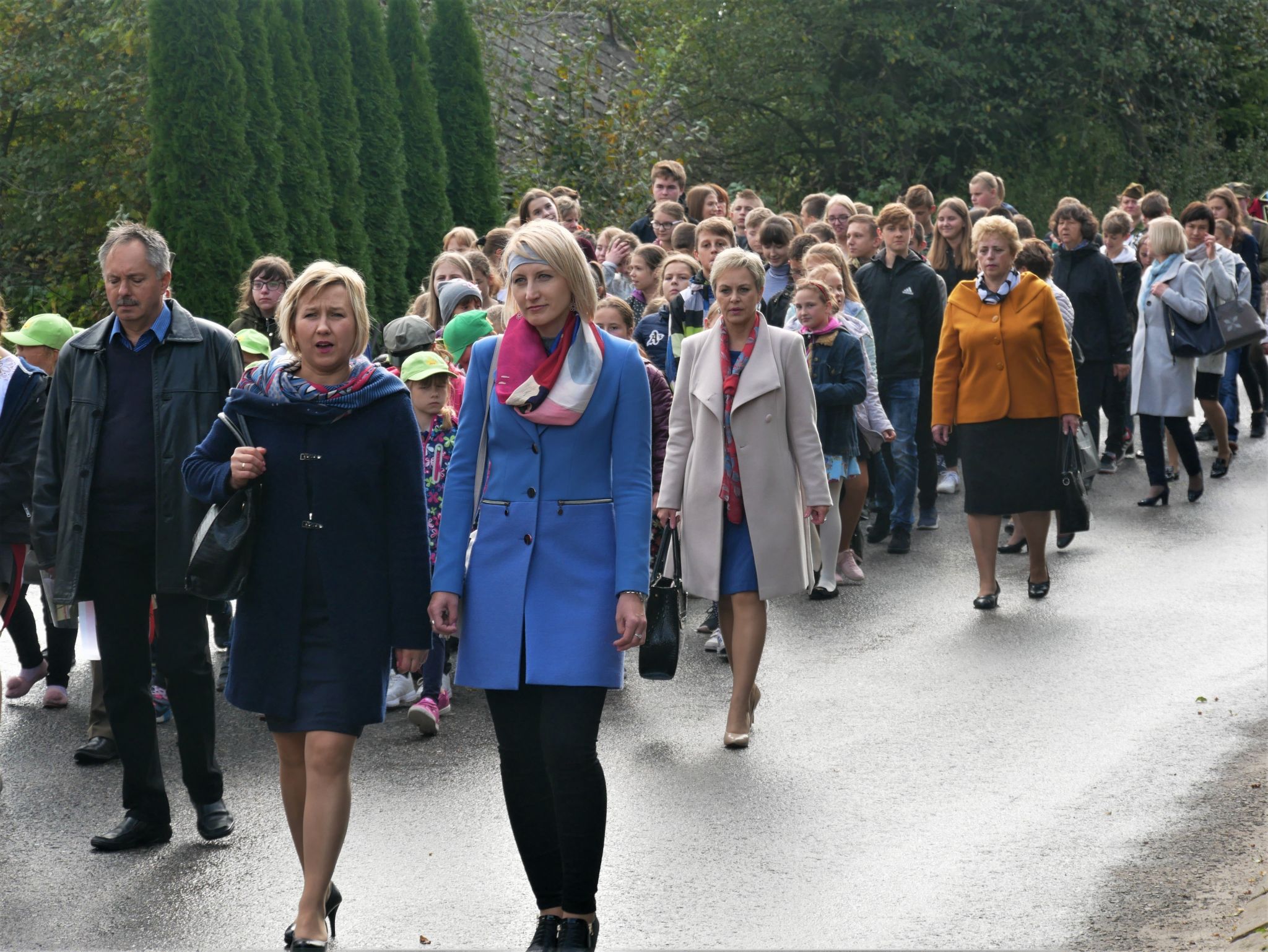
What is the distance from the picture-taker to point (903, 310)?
1200 centimetres

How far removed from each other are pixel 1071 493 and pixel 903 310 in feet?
6.89

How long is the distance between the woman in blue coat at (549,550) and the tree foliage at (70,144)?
12266 mm

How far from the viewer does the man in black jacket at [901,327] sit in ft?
39.2

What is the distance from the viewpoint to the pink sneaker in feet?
25.3

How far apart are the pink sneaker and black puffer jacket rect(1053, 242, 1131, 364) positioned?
752 centimetres

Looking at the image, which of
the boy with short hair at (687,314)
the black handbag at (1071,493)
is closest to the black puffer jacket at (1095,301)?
the black handbag at (1071,493)

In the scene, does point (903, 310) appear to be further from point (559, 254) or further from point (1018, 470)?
point (559, 254)

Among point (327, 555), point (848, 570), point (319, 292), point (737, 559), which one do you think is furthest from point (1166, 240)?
point (327, 555)

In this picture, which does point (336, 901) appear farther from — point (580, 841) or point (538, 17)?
point (538, 17)

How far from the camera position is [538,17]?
20.9 meters

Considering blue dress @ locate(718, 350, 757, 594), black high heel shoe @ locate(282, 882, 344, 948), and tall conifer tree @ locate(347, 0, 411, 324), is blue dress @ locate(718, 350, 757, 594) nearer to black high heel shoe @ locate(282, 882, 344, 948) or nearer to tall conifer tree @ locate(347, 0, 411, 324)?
black high heel shoe @ locate(282, 882, 344, 948)

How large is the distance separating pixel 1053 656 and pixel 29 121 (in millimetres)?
12917

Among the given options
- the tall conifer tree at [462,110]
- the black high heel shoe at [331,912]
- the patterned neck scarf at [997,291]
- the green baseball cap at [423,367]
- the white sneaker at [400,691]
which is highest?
the tall conifer tree at [462,110]

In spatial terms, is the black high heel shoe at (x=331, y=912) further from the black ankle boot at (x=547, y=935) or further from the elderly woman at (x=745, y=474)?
the elderly woman at (x=745, y=474)
